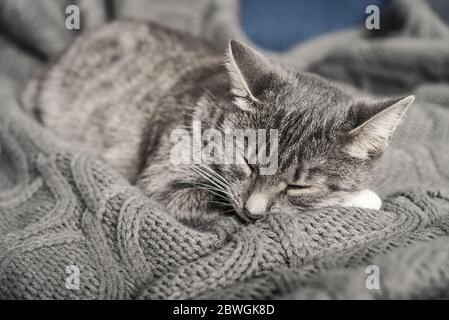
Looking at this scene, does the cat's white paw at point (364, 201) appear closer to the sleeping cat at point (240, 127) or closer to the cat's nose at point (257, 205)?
the sleeping cat at point (240, 127)

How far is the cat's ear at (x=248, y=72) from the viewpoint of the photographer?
1.01 metres

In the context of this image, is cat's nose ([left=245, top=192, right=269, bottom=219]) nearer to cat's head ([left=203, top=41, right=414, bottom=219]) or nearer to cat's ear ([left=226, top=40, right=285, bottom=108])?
cat's head ([left=203, top=41, right=414, bottom=219])

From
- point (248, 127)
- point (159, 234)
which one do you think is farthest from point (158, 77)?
point (159, 234)

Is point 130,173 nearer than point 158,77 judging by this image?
Yes

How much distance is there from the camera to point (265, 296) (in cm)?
82

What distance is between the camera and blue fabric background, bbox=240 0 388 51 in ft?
6.56

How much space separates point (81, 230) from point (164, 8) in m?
1.34
